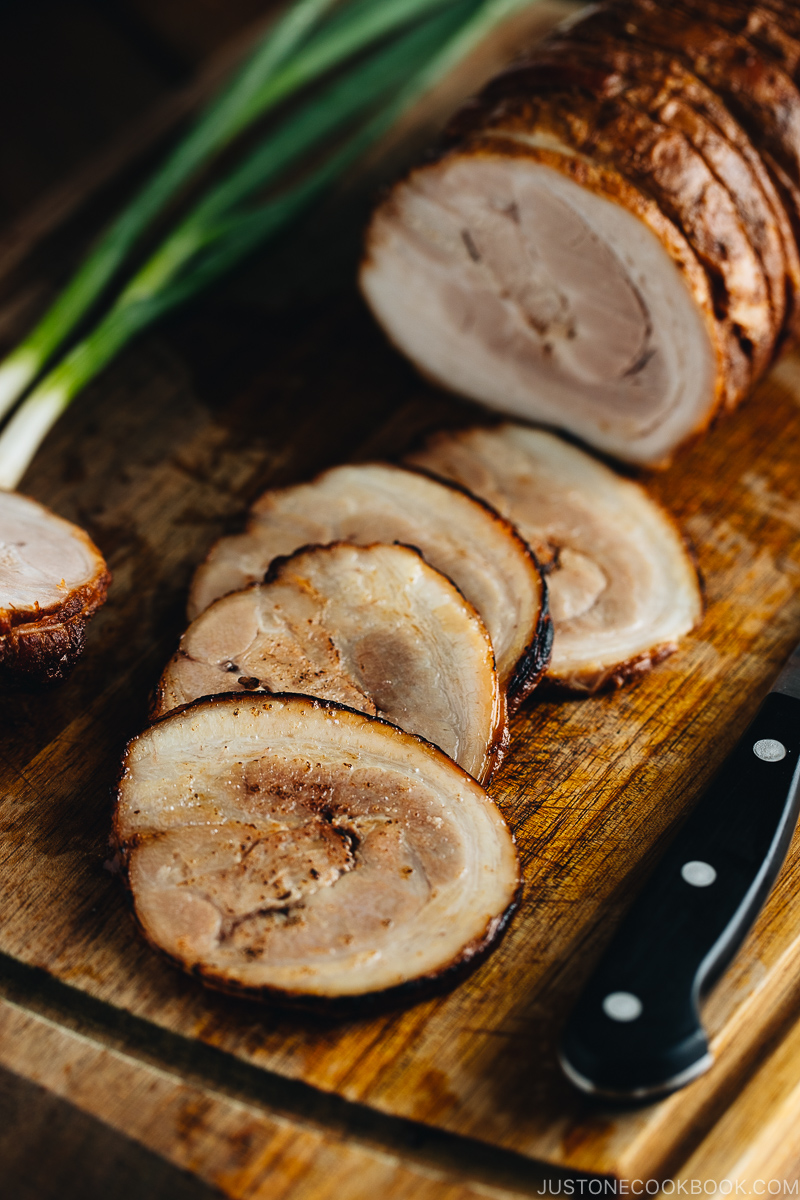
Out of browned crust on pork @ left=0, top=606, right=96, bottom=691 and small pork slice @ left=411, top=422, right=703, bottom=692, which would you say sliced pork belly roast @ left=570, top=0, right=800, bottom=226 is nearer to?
small pork slice @ left=411, top=422, right=703, bottom=692

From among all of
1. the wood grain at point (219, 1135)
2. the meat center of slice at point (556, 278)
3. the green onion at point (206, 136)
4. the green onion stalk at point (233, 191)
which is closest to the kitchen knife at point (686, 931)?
the wood grain at point (219, 1135)

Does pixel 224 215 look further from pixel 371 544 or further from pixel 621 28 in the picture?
pixel 371 544

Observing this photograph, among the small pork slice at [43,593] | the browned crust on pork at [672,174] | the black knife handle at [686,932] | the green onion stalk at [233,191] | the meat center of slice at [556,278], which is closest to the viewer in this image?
the black knife handle at [686,932]

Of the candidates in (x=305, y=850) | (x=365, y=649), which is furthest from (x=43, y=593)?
(x=305, y=850)

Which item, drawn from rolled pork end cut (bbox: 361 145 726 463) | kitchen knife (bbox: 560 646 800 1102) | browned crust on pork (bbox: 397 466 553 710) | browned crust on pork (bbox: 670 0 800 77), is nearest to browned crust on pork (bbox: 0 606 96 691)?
browned crust on pork (bbox: 397 466 553 710)

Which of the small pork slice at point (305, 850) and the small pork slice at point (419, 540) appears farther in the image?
the small pork slice at point (419, 540)

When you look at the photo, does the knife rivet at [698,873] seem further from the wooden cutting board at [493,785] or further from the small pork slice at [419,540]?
the small pork slice at [419,540]
